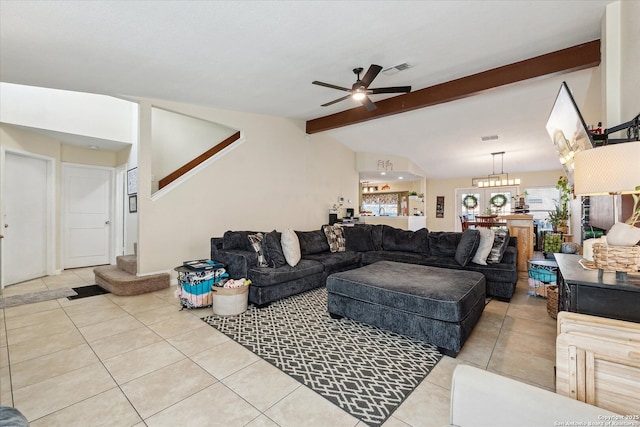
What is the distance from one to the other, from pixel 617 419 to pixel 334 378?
1488 mm

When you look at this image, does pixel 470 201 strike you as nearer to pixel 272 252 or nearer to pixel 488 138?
pixel 488 138

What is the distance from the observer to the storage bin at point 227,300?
3.01m

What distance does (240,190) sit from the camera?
5.04 m

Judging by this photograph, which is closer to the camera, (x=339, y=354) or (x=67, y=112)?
(x=339, y=354)

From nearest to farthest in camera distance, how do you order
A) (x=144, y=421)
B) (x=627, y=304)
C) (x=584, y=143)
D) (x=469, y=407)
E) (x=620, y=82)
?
(x=469, y=407) → (x=627, y=304) → (x=144, y=421) → (x=584, y=143) → (x=620, y=82)

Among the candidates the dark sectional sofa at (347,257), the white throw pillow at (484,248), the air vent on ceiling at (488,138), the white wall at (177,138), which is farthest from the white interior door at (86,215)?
the air vent on ceiling at (488,138)

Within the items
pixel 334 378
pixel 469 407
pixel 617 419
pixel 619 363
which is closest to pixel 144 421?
pixel 334 378

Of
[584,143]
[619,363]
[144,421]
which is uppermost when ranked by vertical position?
[584,143]

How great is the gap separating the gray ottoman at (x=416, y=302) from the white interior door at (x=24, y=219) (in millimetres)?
5113

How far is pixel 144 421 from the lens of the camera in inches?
60.4

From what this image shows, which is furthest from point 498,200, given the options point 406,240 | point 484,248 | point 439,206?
point 484,248

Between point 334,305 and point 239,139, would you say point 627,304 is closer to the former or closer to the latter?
point 334,305

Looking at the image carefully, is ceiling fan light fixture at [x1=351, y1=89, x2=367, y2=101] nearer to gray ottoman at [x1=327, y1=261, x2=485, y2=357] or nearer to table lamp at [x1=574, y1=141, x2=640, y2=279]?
gray ottoman at [x1=327, y1=261, x2=485, y2=357]

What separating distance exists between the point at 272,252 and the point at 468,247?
2.68 m
